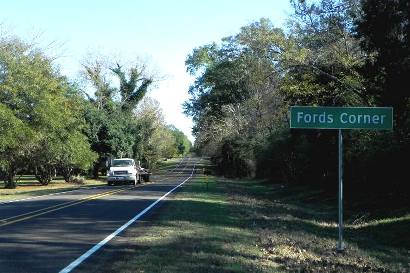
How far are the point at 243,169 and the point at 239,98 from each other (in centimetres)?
966

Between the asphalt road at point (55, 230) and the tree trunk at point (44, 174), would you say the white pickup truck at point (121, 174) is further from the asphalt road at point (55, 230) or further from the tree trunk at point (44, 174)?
the asphalt road at point (55, 230)

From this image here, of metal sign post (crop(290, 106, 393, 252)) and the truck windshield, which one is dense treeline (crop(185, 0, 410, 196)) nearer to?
metal sign post (crop(290, 106, 393, 252))

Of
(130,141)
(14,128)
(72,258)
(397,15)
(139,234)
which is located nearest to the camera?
(72,258)

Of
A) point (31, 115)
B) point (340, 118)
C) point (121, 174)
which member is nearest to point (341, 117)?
point (340, 118)

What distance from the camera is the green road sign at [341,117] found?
1168 cm

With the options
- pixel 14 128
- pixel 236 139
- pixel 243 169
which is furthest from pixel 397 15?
pixel 243 169

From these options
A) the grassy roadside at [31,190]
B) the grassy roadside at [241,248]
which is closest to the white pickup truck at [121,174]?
the grassy roadside at [31,190]

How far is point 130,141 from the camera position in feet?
237

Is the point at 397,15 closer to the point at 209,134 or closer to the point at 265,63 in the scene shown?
the point at 265,63

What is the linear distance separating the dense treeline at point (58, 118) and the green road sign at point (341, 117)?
27186 millimetres

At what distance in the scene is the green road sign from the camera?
1168cm

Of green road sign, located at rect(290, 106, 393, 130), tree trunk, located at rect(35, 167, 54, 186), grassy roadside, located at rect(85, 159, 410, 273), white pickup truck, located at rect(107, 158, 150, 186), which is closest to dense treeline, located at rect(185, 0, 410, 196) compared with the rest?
grassy roadside, located at rect(85, 159, 410, 273)

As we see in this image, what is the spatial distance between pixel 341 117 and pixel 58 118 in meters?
32.9

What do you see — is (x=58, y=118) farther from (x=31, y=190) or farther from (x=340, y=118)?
(x=340, y=118)
